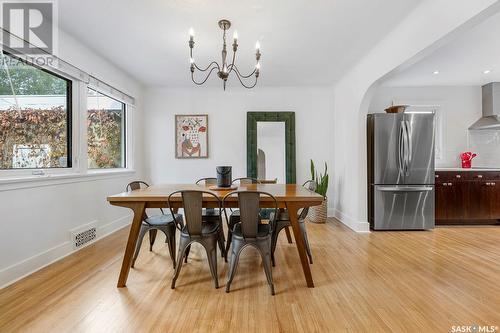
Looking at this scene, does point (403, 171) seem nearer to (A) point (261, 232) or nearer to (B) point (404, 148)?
(B) point (404, 148)

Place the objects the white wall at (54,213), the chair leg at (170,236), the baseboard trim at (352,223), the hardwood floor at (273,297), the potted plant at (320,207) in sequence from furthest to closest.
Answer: the potted plant at (320,207) < the baseboard trim at (352,223) < the chair leg at (170,236) < the white wall at (54,213) < the hardwood floor at (273,297)

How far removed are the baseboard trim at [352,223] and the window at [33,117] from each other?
395cm

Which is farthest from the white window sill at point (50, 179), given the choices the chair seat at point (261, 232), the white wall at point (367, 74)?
the white wall at point (367, 74)

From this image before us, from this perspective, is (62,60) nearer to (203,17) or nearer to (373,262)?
(203,17)

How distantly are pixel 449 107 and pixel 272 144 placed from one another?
11.0 feet

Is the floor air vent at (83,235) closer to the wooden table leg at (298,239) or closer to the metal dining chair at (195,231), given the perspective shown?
the metal dining chair at (195,231)

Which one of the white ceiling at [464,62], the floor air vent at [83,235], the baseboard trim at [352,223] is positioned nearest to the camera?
the white ceiling at [464,62]

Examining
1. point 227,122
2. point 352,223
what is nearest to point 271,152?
point 227,122

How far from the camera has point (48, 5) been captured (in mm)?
2260

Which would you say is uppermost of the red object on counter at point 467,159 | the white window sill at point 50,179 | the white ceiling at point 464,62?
the white ceiling at point 464,62

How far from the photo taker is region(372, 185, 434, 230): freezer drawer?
3.75m

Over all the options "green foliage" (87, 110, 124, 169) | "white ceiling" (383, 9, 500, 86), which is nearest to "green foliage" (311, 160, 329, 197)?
"white ceiling" (383, 9, 500, 86)

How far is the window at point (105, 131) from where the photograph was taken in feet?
11.1

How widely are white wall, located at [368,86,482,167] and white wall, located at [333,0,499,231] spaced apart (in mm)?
989
